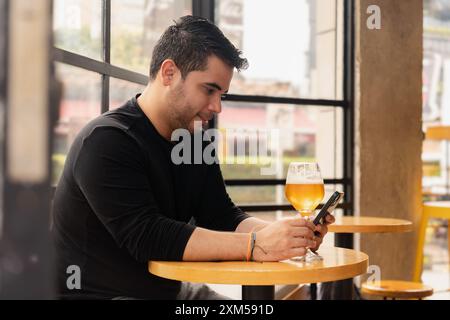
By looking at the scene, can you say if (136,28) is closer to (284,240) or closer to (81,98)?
(81,98)

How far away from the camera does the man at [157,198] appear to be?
4.23ft

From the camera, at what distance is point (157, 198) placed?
1540mm

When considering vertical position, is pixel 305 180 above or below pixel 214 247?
above

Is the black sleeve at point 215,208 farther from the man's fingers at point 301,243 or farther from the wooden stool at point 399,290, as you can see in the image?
the wooden stool at point 399,290

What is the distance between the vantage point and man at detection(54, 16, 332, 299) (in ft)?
4.23

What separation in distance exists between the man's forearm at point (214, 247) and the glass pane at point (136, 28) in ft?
3.50

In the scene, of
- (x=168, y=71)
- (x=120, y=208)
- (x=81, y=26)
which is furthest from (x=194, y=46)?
(x=120, y=208)

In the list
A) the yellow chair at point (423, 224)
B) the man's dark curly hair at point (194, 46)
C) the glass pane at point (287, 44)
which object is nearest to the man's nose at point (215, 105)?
the man's dark curly hair at point (194, 46)

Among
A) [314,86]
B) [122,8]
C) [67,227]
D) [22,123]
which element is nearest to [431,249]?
[314,86]

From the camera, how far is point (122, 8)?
2.22 m

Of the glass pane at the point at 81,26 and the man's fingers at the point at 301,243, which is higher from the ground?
the glass pane at the point at 81,26

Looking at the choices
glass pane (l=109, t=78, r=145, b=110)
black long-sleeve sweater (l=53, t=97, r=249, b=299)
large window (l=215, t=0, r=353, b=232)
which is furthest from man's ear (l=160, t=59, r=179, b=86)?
large window (l=215, t=0, r=353, b=232)

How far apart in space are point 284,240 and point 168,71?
69cm

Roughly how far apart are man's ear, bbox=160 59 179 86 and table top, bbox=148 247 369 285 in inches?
24.4
